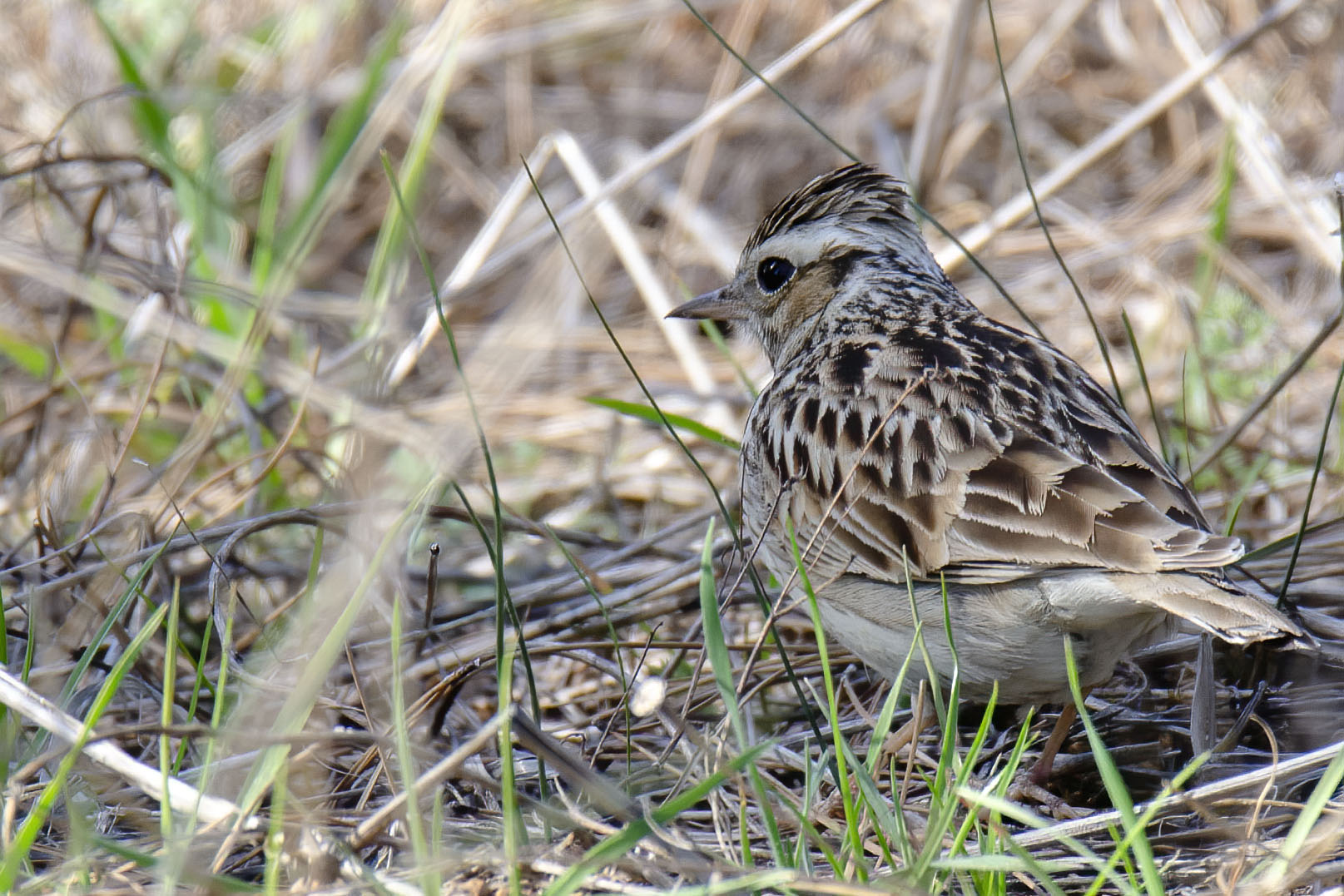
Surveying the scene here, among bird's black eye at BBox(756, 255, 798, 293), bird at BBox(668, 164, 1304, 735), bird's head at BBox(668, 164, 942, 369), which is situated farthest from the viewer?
bird's black eye at BBox(756, 255, 798, 293)

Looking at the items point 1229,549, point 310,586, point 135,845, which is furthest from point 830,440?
point 135,845

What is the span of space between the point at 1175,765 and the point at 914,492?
108 cm

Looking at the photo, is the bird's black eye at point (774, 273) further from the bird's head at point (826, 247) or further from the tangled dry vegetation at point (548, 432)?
the tangled dry vegetation at point (548, 432)

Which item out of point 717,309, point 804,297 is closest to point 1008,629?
point 804,297

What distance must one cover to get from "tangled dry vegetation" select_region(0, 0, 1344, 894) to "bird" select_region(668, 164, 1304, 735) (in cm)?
32

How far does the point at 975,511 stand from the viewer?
335cm

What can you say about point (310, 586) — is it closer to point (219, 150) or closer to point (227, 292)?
point (227, 292)

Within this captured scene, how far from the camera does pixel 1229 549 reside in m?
2.94

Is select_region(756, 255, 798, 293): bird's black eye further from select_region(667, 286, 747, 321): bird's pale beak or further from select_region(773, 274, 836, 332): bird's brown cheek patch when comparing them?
select_region(667, 286, 747, 321): bird's pale beak

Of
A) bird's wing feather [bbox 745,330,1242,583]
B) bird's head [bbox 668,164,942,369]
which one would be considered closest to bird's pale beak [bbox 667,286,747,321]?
bird's head [bbox 668,164,942,369]

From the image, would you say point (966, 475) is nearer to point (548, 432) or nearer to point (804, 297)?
point (804, 297)

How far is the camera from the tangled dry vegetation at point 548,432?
287cm

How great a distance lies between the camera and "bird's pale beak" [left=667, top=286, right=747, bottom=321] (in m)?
4.89

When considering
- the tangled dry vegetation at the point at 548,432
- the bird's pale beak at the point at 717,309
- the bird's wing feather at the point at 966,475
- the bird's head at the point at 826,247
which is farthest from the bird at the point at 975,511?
the bird's pale beak at the point at 717,309
